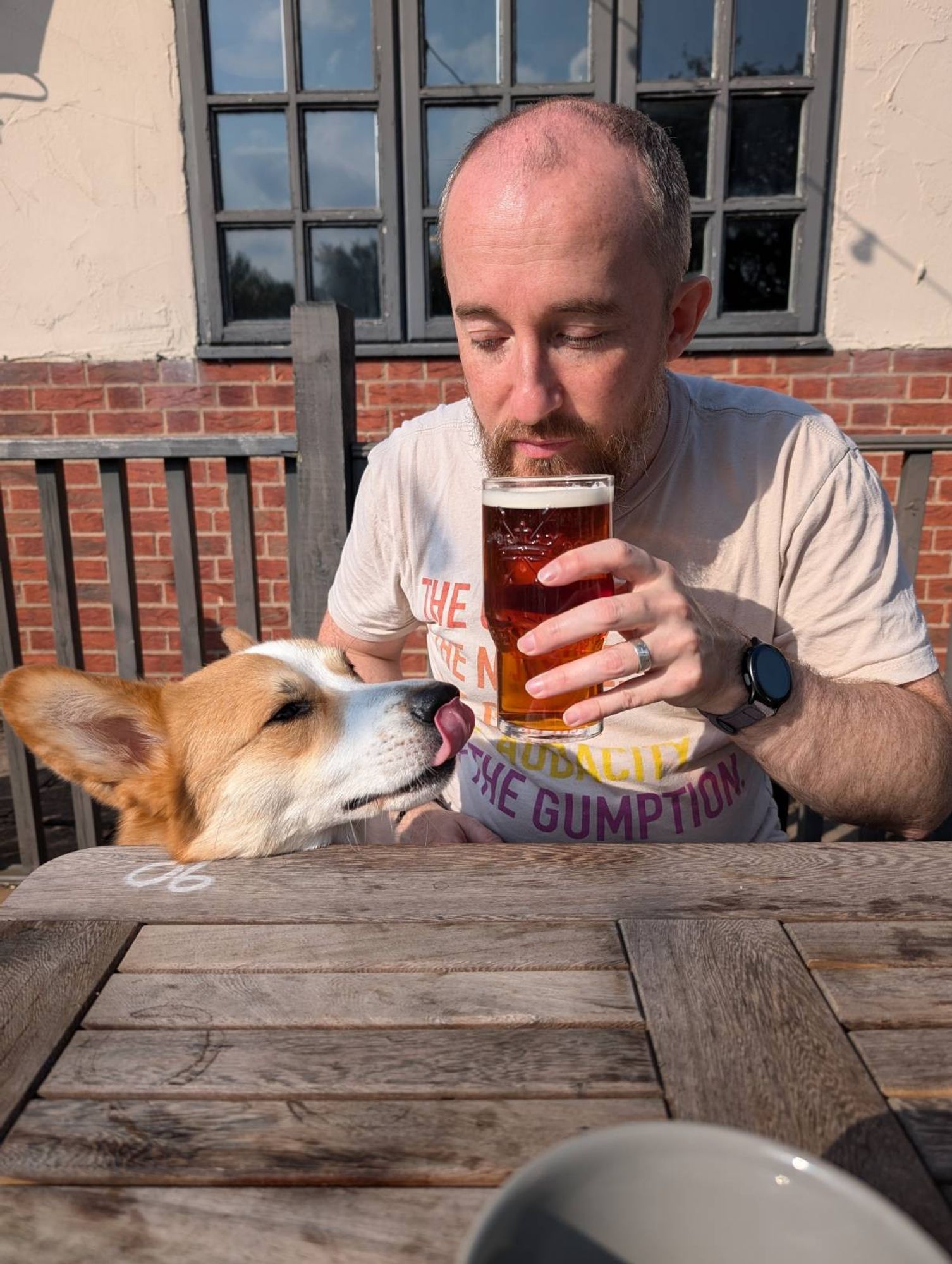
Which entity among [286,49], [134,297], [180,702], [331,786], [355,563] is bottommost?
[331,786]

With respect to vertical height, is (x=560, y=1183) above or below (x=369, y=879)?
above

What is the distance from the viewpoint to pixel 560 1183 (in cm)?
43

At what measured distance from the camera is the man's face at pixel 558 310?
4.67 feet

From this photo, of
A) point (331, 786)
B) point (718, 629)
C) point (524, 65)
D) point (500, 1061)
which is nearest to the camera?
point (500, 1061)

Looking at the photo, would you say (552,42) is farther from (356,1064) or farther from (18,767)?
(356,1064)

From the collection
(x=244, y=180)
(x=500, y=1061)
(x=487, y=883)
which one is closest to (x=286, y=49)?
(x=244, y=180)

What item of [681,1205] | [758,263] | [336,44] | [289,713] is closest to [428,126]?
[336,44]

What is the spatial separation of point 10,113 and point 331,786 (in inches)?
158

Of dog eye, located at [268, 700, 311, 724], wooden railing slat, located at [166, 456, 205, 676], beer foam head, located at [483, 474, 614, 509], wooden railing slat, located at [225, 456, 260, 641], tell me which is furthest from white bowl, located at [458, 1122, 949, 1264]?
wooden railing slat, located at [166, 456, 205, 676]

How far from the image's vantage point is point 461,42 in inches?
158

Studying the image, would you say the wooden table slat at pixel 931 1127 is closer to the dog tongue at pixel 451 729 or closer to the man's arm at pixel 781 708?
the man's arm at pixel 781 708

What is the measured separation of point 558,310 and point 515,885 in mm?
923

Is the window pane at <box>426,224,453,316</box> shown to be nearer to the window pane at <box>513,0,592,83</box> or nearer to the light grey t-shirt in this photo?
the window pane at <box>513,0,592,83</box>

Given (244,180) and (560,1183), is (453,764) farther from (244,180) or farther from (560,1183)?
(244,180)
